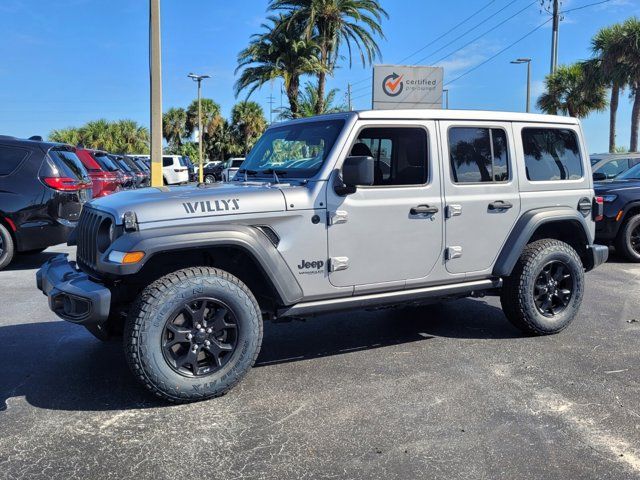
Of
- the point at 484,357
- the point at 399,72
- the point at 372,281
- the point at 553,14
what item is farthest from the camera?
the point at 553,14

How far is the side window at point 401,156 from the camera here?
443cm

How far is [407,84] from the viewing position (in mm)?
20672

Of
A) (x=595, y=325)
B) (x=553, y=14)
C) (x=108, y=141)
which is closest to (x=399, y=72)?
(x=553, y=14)

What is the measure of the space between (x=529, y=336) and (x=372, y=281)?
6.00 feet

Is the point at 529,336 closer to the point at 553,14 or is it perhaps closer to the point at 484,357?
the point at 484,357

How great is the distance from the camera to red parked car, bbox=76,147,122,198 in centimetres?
1170

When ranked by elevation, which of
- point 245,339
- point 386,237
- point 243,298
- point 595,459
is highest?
point 386,237

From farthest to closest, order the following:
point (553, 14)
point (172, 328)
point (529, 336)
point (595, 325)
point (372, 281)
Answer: point (553, 14)
point (595, 325)
point (529, 336)
point (372, 281)
point (172, 328)

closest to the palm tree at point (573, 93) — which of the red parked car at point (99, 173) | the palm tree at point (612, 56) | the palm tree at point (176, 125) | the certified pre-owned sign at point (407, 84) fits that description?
the palm tree at point (612, 56)

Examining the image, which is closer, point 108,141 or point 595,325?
point 595,325

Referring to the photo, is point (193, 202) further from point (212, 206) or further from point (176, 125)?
point (176, 125)

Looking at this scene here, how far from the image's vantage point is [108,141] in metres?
49.4

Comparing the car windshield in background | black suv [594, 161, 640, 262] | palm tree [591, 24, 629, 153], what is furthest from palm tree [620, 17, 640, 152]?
black suv [594, 161, 640, 262]

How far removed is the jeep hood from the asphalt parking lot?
1214 millimetres
